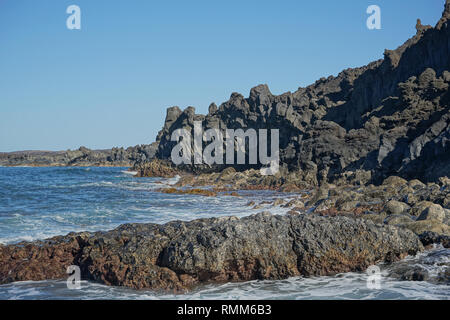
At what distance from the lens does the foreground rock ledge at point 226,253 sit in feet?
22.3

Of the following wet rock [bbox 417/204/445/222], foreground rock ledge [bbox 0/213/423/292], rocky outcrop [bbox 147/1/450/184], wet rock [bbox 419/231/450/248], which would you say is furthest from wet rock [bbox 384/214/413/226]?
rocky outcrop [bbox 147/1/450/184]

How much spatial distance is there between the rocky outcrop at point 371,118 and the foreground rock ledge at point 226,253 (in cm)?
1835

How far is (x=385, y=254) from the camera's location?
7.52m

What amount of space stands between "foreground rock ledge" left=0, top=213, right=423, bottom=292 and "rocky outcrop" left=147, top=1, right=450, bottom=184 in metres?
18.4

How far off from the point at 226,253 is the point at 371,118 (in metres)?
36.7

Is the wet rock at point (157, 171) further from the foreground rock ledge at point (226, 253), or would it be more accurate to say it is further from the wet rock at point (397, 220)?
the foreground rock ledge at point (226, 253)

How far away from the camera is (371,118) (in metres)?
39.6

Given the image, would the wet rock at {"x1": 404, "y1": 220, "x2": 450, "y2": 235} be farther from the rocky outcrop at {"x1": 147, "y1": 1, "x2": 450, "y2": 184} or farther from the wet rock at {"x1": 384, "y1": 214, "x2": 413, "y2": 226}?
the rocky outcrop at {"x1": 147, "y1": 1, "x2": 450, "y2": 184}

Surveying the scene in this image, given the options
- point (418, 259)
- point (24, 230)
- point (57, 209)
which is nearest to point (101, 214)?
point (57, 209)

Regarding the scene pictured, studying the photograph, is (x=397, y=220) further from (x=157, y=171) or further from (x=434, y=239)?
(x=157, y=171)

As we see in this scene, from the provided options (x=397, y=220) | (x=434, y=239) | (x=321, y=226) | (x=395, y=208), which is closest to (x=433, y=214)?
(x=397, y=220)

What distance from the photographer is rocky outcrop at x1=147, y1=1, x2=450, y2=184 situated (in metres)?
26.7
